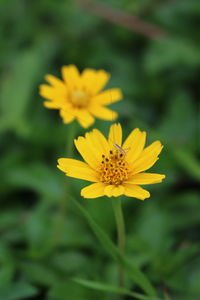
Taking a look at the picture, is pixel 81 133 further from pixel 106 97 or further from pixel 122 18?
pixel 122 18

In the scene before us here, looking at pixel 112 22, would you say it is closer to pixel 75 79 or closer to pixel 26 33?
pixel 26 33

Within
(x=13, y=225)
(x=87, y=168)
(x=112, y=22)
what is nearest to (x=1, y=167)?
(x=13, y=225)

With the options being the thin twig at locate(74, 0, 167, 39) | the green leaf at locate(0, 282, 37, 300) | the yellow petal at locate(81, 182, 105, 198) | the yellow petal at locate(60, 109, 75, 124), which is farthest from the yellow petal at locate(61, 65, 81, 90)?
the thin twig at locate(74, 0, 167, 39)

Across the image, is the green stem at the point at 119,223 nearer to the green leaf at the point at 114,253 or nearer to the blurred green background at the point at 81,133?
the green leaf at the point at 114,253

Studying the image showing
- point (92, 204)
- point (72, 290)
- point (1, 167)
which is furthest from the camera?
point (1, 167)

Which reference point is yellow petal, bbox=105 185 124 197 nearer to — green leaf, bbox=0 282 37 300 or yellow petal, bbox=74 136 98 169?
yellow petal, bbox=74 136 98 169

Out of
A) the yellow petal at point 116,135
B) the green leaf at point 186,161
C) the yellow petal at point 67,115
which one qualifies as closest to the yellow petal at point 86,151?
the yellow petal at point 116,135
